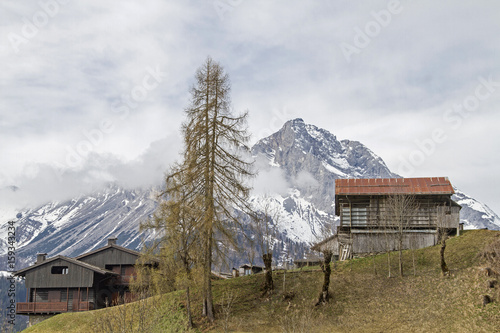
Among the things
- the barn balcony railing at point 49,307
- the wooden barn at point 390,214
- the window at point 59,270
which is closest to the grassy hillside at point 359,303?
the wooden barn at point 390,214

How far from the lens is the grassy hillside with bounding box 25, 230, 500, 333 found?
3276 cm

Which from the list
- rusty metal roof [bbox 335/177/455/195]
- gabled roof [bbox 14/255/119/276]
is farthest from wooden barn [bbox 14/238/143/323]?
rusty metal roof [bbox 335/177/455/195]

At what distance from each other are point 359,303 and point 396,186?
2052 cm

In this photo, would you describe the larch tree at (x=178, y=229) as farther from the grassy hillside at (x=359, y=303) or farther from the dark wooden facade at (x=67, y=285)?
the dark wooden facade at (x=67, y=285)

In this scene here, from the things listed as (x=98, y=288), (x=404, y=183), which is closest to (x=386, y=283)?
(x=404, y=183)

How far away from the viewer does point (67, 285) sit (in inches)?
2441

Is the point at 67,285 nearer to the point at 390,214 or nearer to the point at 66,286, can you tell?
the point at 66,286

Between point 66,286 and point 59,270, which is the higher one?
point 59,270

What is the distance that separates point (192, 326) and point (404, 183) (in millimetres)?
30427

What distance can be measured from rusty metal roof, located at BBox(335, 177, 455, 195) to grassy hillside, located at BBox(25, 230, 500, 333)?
25.5ft

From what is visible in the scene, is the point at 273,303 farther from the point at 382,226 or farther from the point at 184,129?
the point at 382,226

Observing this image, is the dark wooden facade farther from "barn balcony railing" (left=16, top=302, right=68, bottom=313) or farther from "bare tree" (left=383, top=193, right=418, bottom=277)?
"bare tree" (left=383, top=193, right=418, bottom=277)

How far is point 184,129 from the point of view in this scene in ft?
126

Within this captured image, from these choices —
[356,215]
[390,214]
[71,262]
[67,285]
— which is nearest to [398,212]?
[390,214]
